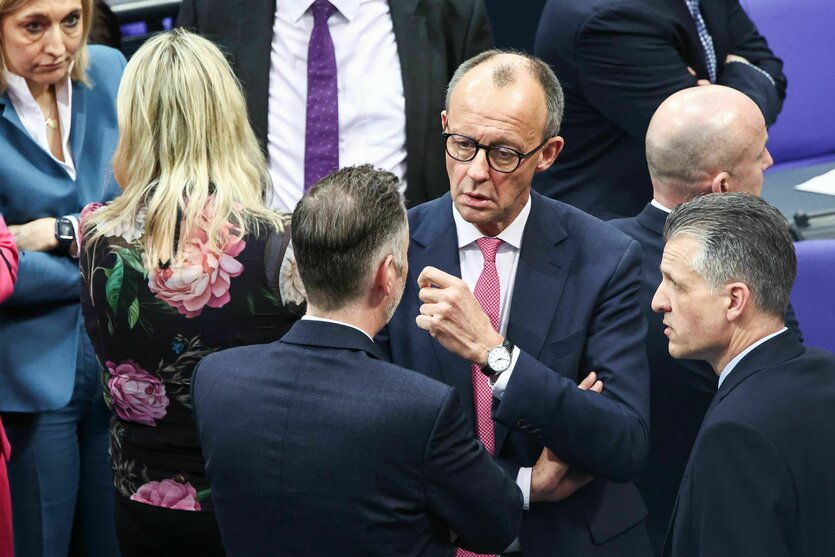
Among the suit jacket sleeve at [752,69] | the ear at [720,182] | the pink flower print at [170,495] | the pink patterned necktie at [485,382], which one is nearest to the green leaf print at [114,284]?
the pink flower print at [170,495]

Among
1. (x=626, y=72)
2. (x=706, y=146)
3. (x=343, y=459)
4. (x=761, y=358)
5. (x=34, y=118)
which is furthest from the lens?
(x=626, y=72)

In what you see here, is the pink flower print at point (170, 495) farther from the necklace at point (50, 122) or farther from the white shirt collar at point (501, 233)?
the necklace at point (50, 122)

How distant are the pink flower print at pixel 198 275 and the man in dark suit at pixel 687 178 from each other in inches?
38.6

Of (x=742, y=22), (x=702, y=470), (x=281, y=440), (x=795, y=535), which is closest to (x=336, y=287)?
(x=281, y=440)

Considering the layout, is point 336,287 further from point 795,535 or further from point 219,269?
point 795,535

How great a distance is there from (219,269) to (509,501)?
33.6 inches

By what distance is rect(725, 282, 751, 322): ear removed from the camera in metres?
2.43

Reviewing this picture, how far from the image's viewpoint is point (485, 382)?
2.57 m

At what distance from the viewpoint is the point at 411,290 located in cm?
262

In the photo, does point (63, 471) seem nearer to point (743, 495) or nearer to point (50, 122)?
point (50, 122)

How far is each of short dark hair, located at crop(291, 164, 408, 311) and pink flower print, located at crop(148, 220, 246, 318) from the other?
0.49 meters

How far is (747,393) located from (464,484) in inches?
21.3

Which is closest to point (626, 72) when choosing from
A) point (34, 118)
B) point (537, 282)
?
point (537, 282)

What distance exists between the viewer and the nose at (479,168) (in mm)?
2596
